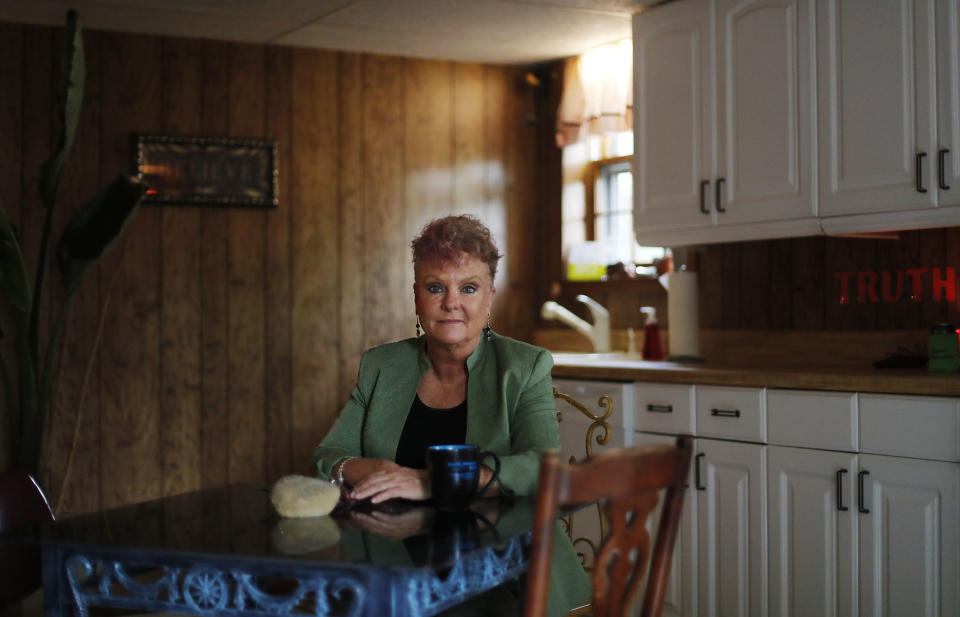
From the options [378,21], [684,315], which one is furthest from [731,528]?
[378,21]

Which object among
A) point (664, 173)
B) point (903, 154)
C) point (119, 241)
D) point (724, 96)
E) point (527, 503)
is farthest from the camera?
point (119, 241)

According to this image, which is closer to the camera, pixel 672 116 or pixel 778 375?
pixel 778 375

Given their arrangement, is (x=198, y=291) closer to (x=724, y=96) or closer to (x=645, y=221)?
(x=645, y=221)

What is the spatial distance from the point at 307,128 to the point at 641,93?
65.7 inches

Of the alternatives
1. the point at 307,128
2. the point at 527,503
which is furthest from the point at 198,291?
the point at 527,503

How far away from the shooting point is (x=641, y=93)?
395 cm

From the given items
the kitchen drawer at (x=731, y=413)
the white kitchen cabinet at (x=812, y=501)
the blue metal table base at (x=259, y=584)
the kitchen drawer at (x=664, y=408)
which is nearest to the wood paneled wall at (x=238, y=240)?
the kitchen drawer at (x=664, y=408)

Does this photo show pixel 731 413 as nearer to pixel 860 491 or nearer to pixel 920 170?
pixel 860 491

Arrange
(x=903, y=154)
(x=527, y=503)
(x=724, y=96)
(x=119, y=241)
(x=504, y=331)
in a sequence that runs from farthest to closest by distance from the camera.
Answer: (x=504, y=331) < (x=119, y=241) < (x=724, y=96) < (x=903, y=154) < (x=527, y=503)

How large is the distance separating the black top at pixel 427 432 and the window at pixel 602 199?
269 cm

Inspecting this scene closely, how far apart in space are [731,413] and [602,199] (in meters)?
1.92

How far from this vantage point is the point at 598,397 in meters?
3.65

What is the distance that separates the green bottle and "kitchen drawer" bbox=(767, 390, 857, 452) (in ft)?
1.11

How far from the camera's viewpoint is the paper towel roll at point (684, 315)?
13.1ft
